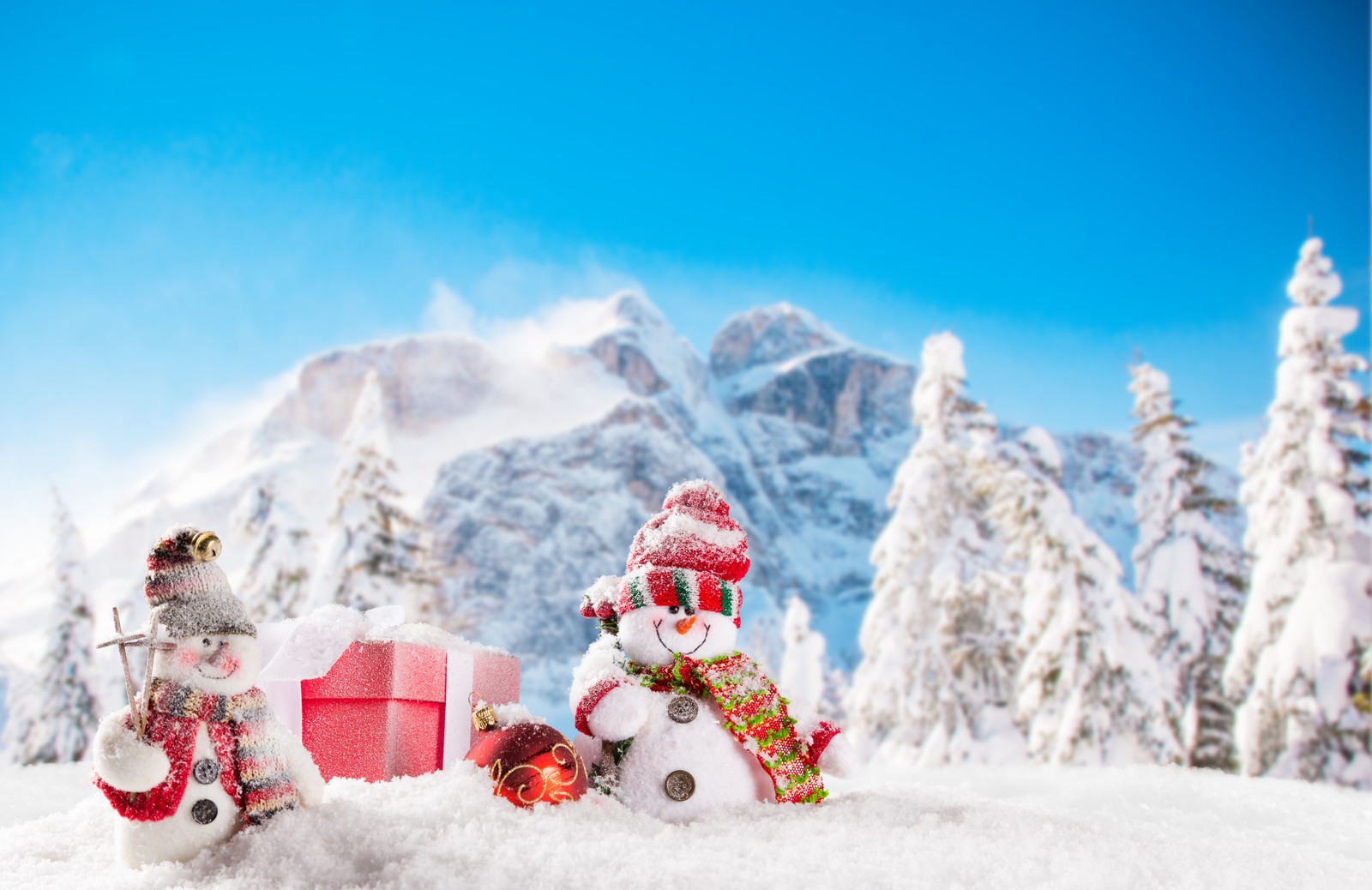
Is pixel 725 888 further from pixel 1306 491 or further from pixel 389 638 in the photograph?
pixel 1306 491

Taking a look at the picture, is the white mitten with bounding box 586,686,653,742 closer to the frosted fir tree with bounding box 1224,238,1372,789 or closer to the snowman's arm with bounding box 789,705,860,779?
the snowman's arm with bounding box 789,705,860,779

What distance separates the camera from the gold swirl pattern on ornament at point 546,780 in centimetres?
273

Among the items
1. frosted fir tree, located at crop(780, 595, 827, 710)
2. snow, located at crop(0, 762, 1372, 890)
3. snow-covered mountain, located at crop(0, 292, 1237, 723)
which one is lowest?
frosted fir tree, located at crop(780, 595, 827, 710)

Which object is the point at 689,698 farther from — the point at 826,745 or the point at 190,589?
the point at 190,589

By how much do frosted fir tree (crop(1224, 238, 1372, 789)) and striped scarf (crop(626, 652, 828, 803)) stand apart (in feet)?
35.1

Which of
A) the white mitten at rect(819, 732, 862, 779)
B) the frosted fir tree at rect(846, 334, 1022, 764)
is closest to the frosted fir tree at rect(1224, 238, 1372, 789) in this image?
the frosted fir tree at rect(846, 334, 1022, 764)

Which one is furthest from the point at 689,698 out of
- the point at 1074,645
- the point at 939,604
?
the point at 939,604

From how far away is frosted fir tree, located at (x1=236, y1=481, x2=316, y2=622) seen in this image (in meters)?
14.8

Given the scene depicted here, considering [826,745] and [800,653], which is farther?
[800,653]

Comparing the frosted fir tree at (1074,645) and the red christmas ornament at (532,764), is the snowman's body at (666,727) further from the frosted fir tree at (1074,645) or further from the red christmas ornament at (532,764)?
the frosted fir tree at (1074,645)

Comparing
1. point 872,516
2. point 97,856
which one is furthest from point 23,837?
Result: point 872,516

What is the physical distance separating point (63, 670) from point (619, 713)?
59.7 feet

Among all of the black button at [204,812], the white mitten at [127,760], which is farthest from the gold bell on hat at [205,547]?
the black button at [204,812]

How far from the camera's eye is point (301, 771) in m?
2.55
